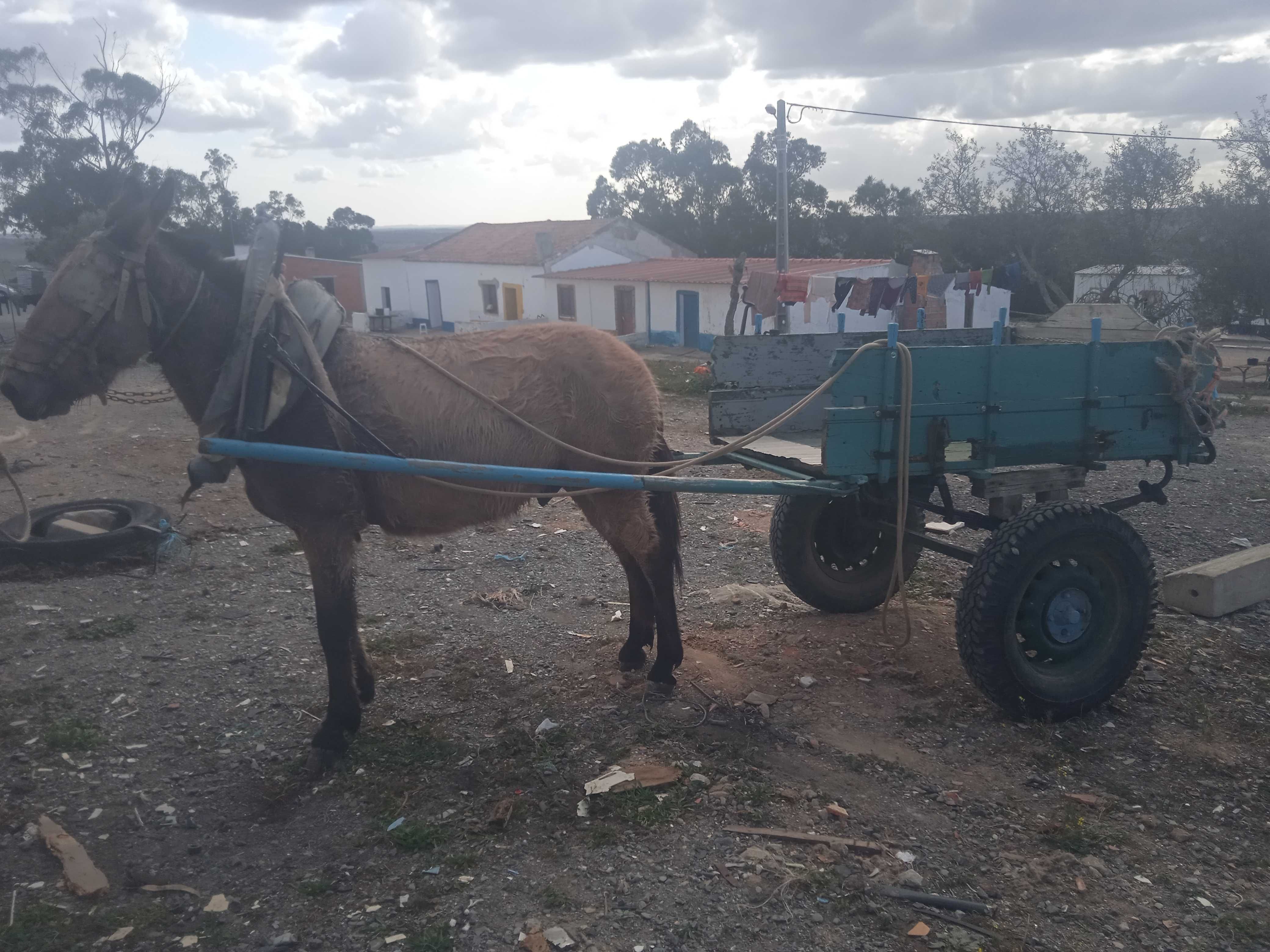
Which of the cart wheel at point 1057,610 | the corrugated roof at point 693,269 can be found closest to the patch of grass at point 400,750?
the cart wheel at point 1057,610

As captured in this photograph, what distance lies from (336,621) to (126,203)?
195 cm

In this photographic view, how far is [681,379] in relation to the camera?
63.6 feet

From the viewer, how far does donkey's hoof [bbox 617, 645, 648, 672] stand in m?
4.73

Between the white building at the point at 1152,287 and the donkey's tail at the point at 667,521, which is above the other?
the white building at the point at 1152,287

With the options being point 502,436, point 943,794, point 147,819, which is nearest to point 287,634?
point 147,819

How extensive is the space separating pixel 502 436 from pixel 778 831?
2.08 meters

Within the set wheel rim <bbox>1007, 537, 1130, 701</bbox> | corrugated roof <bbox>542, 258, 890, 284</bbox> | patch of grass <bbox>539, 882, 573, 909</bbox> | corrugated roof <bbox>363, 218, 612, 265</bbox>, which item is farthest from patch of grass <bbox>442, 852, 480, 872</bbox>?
corrugated roof <bbox>363, 218, 612, 265</bbox>

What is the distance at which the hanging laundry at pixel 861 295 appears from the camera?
1556 cm

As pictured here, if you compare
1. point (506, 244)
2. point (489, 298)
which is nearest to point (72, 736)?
point (489, 298)

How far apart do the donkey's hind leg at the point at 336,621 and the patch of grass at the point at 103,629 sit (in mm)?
2021

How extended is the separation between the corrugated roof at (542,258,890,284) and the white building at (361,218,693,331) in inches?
36.6

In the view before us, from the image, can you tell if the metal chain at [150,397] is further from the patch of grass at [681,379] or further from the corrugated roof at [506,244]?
the corrugated roof at [506,244]

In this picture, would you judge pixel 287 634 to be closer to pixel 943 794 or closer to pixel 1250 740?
pixel 943 794

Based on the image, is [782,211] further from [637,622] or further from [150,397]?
[637,622]
